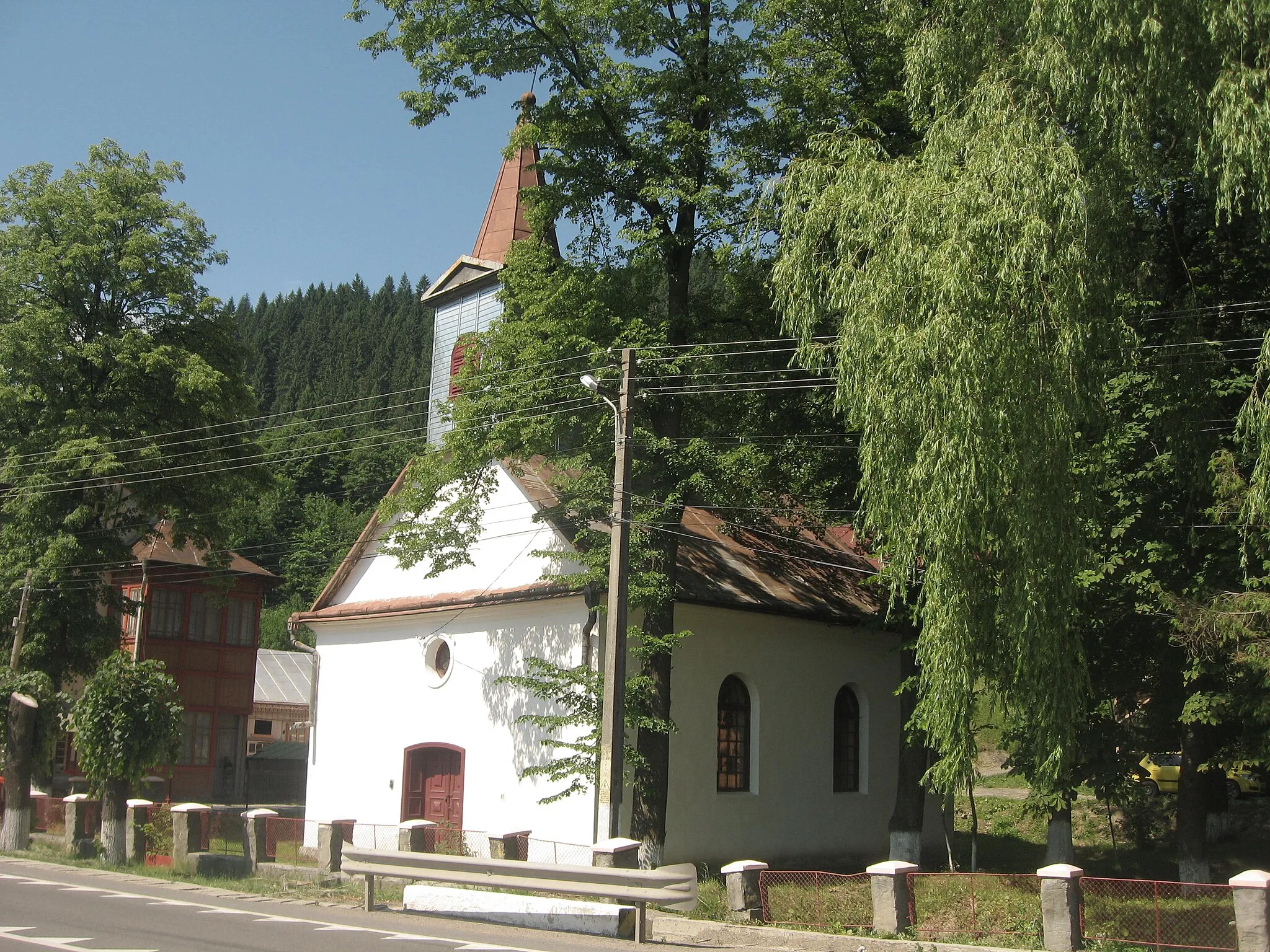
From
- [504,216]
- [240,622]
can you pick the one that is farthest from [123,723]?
[240,622]

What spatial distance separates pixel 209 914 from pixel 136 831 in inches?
296

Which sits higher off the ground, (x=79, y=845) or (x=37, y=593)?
(x=37, y=593)

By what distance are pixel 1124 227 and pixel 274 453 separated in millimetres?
18588

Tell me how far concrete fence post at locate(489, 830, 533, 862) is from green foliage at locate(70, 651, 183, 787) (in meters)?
7.64

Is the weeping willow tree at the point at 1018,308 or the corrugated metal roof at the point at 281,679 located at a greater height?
the weeping willow tree at the point at 1018,308

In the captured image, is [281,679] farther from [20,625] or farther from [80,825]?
[80,825]

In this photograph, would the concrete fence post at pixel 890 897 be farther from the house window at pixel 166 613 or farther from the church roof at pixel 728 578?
the house window at pixel 166 613

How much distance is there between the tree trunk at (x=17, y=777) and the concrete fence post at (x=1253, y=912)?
21.0 metres

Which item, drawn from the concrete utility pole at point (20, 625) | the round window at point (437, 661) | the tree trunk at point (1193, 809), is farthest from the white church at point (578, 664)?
the concrete utility pole at point (20, 625)

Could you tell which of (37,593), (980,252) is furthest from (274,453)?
(980,252)

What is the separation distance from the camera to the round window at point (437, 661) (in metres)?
21.4

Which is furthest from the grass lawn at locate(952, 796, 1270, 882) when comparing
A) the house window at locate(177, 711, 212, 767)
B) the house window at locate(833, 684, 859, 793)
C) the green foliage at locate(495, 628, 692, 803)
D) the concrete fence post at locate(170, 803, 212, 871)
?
the house window at locate(177, 711, 212, 767)

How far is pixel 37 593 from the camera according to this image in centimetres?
2295

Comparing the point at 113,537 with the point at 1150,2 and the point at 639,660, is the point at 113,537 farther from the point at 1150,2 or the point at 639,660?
the point at 1150,2
